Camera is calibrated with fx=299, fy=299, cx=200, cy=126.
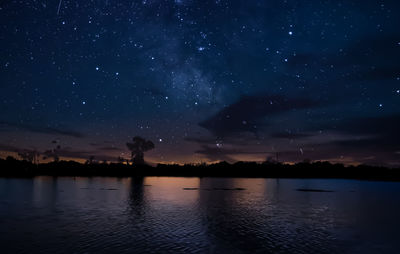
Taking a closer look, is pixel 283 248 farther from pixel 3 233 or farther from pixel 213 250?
pixel 3 233

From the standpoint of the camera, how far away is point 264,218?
42.9 meters

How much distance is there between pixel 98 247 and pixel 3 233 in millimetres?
12393

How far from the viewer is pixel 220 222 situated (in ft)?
128

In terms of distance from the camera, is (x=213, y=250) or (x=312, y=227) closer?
(x=213, y=250)

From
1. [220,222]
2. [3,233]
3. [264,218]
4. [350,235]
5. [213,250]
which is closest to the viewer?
[213,250]

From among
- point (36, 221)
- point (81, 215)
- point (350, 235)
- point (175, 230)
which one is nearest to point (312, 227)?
point (350, 235)

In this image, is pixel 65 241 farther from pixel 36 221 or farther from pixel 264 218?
pixel 264 218

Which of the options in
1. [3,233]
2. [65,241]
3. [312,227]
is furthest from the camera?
[312,227]

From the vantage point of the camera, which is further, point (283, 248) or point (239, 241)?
point (239, 241)

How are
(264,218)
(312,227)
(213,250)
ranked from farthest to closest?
(264,218), (312,227), (213,250)

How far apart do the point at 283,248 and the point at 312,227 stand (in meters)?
12.6

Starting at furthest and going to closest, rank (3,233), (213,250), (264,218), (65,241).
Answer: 1. (264,218)
2. (3,233)
3. (65,241)
4. (213,250)

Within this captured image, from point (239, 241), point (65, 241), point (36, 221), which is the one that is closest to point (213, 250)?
point (239, 241)

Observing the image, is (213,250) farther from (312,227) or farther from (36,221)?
(36,221)
